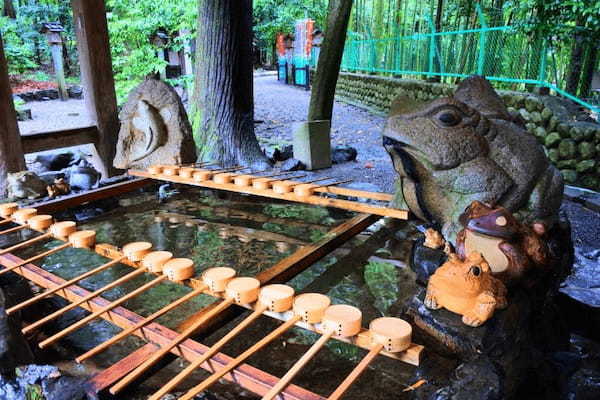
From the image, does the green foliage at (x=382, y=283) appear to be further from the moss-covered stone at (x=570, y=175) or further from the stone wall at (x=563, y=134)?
the moss-covered stone at (x=570, y=175)

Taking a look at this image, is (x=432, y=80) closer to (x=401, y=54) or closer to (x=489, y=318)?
(x=401, y=54)

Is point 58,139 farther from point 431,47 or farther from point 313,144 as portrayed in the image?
point 431,47

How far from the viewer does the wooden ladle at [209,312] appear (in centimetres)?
158


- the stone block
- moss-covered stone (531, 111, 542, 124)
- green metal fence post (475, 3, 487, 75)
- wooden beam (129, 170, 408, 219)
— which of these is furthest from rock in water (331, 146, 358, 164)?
wooden beam (129, 170, 408, 219)

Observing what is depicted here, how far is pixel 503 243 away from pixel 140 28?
8293 mm

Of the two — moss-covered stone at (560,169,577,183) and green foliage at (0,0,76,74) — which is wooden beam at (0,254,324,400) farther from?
green foliage at (0,0,76,74)

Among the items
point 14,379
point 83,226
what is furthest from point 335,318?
point 83,226

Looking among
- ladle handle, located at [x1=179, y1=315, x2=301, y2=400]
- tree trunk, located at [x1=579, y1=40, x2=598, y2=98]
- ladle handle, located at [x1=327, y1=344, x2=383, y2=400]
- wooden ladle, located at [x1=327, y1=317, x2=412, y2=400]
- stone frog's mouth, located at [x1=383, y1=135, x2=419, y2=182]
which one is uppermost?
tree trunk, located at [x1=579, y1=40, x2=598, y2=98]

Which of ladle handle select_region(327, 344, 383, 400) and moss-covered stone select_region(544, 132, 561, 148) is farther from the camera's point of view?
moss-covered stone select_region(544, 132, 561, 148)

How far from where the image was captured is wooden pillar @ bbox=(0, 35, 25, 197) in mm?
4730

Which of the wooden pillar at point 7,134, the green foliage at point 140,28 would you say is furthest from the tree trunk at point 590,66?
the wooden pillar at point 7,134

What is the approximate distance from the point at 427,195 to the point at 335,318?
147 centimetres

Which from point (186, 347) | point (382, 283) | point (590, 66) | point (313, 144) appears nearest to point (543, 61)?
point (590, 66)

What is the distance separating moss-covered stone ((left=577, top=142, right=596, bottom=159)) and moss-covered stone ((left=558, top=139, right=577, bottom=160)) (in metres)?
0.07
